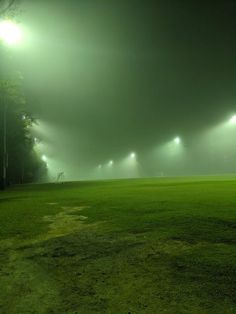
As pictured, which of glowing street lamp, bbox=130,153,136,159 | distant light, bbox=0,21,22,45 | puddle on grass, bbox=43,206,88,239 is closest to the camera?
puddle on grass, bbox=43,206,88,239

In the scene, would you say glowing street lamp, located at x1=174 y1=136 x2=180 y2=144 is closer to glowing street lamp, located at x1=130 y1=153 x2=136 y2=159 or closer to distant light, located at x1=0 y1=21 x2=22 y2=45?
glowing street lamp, located at x1=130 y1=153 x2=136 y2=159

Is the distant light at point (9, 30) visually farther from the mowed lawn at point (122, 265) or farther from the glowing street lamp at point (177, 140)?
the glowing street lamp at point (177, 140)

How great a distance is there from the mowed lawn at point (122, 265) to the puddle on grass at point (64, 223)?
3 centimetres

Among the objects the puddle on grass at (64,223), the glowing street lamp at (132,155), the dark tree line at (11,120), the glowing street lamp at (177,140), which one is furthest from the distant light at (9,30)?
the glowing street lamp at (132,155)

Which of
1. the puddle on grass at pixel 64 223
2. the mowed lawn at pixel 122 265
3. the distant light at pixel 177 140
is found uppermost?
the distant light at pixel 177 140

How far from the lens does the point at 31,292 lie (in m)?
4.96

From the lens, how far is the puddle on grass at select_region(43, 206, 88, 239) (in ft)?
27.3

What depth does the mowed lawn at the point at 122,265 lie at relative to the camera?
442cm

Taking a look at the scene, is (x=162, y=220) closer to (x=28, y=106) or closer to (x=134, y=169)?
(x=28, y=106)

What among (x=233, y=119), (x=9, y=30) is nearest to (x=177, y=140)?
(x=233, y=119)

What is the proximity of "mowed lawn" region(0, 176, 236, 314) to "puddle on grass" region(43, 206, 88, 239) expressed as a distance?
3 cm

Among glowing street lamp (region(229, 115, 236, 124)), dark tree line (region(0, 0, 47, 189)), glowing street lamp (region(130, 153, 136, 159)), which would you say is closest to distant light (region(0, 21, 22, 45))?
dark tree line (region(0, 0, 47, 189))

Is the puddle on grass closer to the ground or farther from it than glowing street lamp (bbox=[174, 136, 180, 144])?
closer to the ground

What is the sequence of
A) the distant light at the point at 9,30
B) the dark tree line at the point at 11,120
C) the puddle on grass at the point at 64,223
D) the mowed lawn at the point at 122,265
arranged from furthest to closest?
the dark tree line at the point at 11,120
the distant light at the point at 9,30
the puddle on grass at the point at 64,223
the mowed lawn at the point at 122,265
